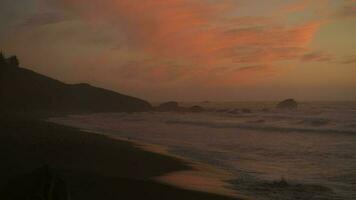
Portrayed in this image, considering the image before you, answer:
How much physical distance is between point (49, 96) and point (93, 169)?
247 feet

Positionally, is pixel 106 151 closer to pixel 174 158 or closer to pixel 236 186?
pixel 174 158

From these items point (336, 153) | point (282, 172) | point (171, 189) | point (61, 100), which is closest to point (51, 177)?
point (171, 189)

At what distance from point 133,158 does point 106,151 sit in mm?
1607

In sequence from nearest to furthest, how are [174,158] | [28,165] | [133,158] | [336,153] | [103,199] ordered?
[103,199] < [28,165] < [133,158] < [174,158] < [336,153]

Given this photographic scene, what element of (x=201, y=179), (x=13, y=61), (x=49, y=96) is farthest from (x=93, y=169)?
(x=49, y=96)

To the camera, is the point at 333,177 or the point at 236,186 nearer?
the point at 236,186

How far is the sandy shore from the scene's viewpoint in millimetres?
9102

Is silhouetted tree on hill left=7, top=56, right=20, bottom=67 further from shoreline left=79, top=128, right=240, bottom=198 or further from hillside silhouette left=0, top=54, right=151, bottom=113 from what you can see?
shoreline left=79, top=128, right=240, bottom=198

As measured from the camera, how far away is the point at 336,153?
64.2 ft

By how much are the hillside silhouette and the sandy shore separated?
44171mm

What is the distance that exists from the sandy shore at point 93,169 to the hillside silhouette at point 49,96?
44.2m

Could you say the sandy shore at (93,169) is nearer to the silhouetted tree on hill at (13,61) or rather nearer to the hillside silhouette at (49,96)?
the hillside silhouette at (49,96)

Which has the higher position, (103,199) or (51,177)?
(51,177)

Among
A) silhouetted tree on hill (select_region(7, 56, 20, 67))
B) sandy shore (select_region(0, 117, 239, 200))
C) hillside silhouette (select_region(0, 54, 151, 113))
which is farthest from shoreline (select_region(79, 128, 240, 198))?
silhouetted tree on hill (select_region(7, 56, 20, 67))
